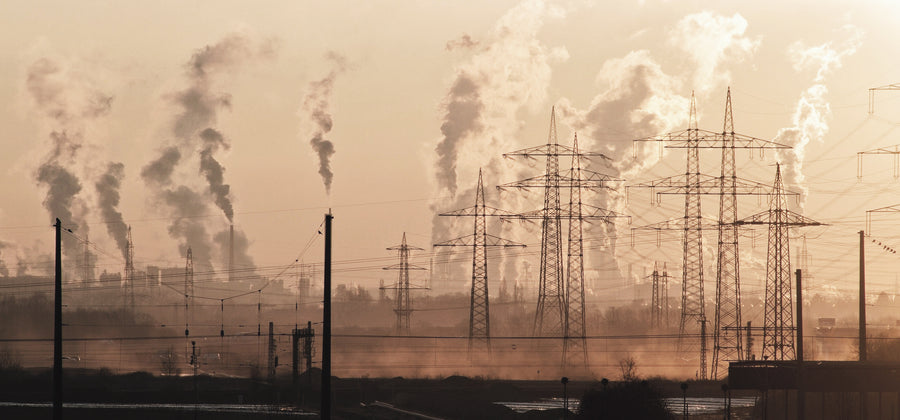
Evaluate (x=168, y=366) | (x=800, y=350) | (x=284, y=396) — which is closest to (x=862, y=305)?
(x=800, y=350)

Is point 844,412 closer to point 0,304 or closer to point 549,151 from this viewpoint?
point 549,151

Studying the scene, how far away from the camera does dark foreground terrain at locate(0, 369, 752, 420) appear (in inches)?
3285

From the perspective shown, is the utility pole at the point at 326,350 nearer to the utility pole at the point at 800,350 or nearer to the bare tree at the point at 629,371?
the utility pole at the point at 800,350

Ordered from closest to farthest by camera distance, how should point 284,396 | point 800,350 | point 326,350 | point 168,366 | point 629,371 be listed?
1. point 326,350
2. point 800,350
3. point 284,396
4. point 629,371
5. point 168,366

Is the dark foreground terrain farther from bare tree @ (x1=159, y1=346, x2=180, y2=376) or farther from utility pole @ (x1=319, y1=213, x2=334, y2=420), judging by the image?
utility pole @ (x1=319, y1=213, x2=334, y2=420)

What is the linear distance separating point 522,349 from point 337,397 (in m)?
49.0

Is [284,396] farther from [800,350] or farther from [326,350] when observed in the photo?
[326,350]

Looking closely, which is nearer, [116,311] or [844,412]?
[844,412]

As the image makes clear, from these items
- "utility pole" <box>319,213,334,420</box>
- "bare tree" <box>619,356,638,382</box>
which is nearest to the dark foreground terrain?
"bare tree" <box>619,356,638,382</box>

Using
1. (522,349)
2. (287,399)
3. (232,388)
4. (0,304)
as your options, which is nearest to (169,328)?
(0,304)

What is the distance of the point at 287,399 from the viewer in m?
102

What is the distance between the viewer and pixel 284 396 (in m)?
104

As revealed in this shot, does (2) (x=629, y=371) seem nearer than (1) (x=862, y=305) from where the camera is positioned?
No

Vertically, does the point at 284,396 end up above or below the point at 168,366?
above
